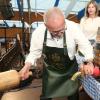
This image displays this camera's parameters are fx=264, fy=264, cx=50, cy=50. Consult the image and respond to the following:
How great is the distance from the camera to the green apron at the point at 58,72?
1717mm

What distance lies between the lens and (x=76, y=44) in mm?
→ 1727

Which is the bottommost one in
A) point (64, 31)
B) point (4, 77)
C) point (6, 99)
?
point (6, 99)

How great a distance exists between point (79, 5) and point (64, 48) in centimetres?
476

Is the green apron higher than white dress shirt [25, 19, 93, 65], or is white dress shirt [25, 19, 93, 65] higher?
white dress shirt [25, 19, 93, 65]

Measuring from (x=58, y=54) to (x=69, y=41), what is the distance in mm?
138

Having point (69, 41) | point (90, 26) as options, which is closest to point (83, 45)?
point (69, 41)

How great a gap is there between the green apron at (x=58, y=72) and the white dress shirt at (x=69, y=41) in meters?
0.03

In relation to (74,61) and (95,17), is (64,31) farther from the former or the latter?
(95,17)

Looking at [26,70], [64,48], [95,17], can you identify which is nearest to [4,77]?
[26,70]

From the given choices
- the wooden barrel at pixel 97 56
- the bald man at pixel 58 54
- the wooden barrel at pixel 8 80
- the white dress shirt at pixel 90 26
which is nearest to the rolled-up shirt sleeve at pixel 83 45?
the bald man at pixel 58 54

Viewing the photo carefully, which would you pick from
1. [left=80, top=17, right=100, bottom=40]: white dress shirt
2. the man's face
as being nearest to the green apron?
the man's face

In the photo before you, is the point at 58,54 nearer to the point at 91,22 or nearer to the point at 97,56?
the point at 97,56

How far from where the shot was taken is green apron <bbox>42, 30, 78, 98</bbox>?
172 centimetres

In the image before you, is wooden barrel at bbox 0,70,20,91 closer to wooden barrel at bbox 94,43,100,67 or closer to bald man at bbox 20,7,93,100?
bald man at bbox 20,7,93,100
